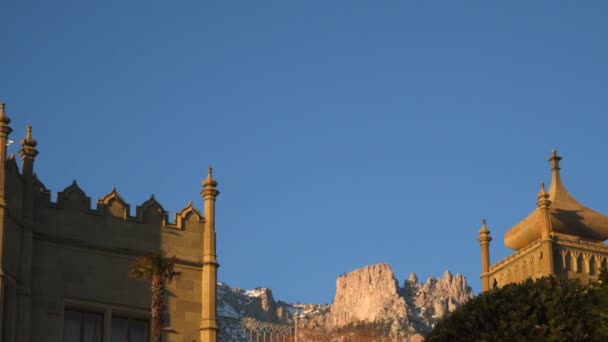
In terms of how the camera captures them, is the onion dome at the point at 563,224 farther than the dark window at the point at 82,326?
Yes

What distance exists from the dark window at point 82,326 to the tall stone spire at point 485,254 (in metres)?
33.4

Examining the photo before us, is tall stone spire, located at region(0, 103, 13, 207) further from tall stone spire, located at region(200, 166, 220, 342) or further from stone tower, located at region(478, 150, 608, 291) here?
stone tower, located at region(478, 150, 608, 291)

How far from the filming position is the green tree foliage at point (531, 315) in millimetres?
46031

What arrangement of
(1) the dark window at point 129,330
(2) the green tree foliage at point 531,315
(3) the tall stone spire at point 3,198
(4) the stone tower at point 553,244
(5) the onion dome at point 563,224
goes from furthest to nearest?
(5) the onion dome at point 563,224 < (4) the stone tower at point 553,244 < (1) the dark window at point 129,330 < (2) the green tree foliage at point 531,315 < (3) the tall stone spire at point 3,198

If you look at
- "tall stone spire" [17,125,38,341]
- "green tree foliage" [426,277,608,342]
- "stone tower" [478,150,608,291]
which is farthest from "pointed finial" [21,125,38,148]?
"stone tower" [478,150,608,291]

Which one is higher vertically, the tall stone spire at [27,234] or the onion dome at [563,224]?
the onion dome at [563,224]

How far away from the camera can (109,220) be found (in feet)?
157

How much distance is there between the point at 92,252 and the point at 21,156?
373 centimetres

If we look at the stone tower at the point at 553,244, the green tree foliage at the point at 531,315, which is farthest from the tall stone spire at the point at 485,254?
the green tree foliage at the point at 531,315

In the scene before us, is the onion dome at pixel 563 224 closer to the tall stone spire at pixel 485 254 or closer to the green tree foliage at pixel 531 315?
the tall stone spire at pixel 485 254

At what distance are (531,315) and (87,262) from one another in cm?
1400

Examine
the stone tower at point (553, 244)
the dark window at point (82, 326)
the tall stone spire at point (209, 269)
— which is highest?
the stone tower at point (553, 244)

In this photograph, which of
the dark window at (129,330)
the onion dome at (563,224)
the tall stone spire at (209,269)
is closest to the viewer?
the dark window at (129,330)

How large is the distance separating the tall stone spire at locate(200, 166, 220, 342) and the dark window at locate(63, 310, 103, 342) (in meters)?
3.40
